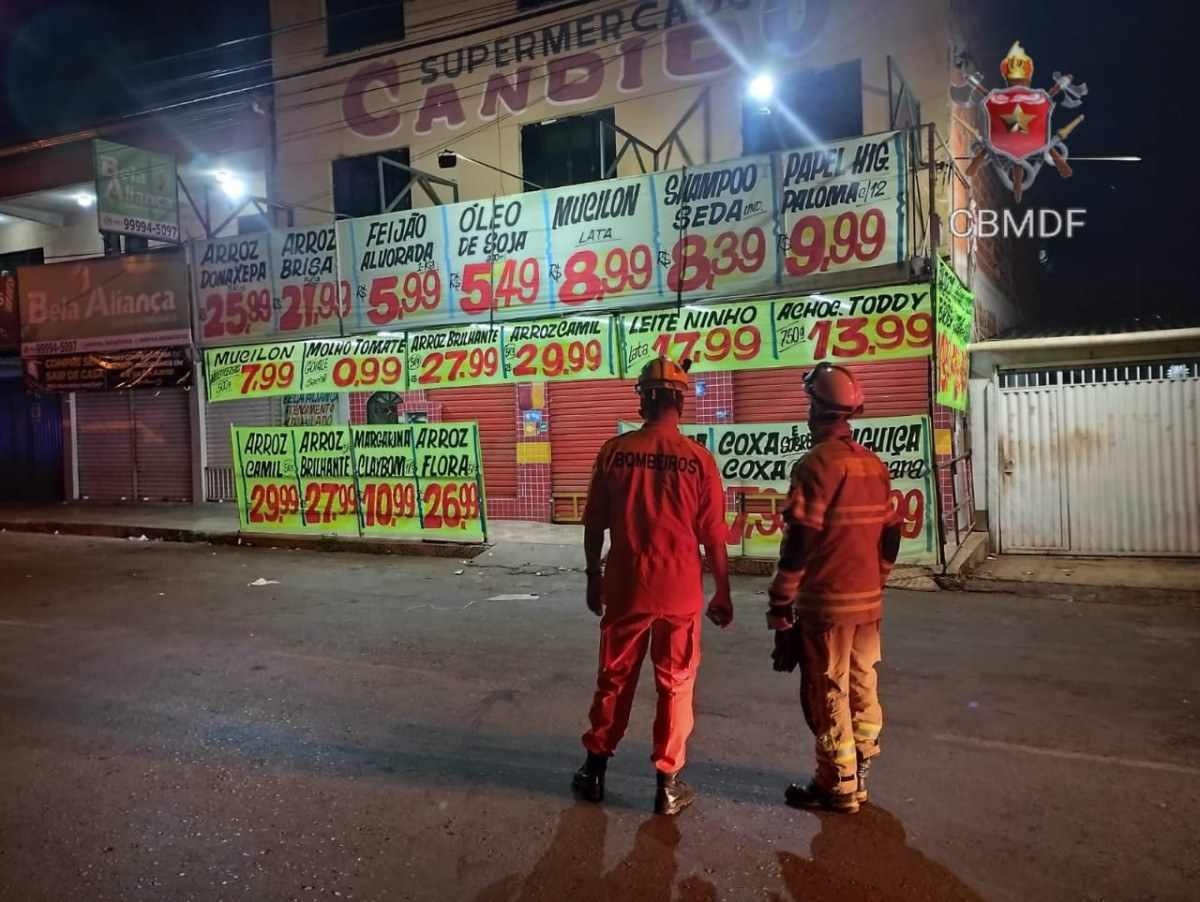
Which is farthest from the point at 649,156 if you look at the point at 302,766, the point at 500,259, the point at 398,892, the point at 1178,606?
the point at 398,892

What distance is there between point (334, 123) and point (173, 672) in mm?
12126

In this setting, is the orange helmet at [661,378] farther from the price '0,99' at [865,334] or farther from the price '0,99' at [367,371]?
the price '0,99' at [367,371]

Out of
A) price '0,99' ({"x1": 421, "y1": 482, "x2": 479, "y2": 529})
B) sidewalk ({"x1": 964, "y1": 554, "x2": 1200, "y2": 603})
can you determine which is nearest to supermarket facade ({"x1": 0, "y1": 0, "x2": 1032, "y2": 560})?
sidewalk ({"x1": 964, "y1": 554, "x2": 1200, "y2": 603})

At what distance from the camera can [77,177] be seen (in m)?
17.7

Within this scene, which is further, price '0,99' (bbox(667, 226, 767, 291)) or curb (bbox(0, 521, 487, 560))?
curb (bbox(0, 521, 487, 560))

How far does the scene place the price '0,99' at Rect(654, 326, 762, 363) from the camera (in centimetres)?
989

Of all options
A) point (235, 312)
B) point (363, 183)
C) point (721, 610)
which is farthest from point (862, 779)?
point (363, 183)

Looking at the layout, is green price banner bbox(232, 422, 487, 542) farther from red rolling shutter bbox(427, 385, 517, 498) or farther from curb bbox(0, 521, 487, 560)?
red rolling shutter bbox(427, 385, 517, 498)

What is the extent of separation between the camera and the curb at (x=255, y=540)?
448 inches

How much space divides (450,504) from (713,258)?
469 cm

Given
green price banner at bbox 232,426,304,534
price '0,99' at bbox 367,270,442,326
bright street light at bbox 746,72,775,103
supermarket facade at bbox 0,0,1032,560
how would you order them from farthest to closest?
1. green price banner at bbox 232,426,304,534
2. price '0,99' at bbox 367,270,442,326
3. bright street light at bbox 746,72,775,103
4. supermarket facade at bbox 0,0,1032,560

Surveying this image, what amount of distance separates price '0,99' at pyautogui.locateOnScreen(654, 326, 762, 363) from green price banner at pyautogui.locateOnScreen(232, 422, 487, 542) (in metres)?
2.74

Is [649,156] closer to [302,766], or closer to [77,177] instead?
[302,766]

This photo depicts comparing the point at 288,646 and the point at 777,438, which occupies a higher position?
the point at 777,438
